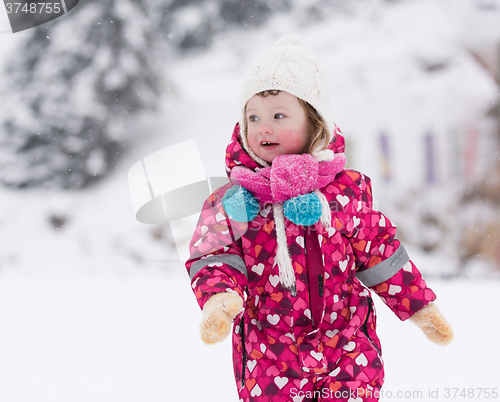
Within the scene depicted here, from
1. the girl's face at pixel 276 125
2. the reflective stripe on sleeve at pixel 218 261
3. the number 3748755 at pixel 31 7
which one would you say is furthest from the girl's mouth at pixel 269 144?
the number 3748755 at pixel 31 7

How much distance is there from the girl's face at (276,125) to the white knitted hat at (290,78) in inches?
0.8

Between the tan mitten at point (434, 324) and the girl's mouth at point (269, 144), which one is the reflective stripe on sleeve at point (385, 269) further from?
the girl's mouth at point (269, 144)

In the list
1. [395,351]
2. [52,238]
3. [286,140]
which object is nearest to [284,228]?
[286,140]

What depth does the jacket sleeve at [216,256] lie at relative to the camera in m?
0.89

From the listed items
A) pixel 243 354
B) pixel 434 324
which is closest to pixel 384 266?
pixel 434 324

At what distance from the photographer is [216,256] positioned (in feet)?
3.08

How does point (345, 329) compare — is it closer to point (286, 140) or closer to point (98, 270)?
point (286, 140)

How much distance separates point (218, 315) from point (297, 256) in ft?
0.74

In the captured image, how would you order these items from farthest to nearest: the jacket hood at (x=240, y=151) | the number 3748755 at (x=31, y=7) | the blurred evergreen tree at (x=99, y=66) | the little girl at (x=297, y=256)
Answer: the blurred evergreen tree at (x=99, y=66) → the number 3748755 at (x=31, y=7) → the jacket hood at (x=240, y=151) → the little girl at (x=297, y=256)


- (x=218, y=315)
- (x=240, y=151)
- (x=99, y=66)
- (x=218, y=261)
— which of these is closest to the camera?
(x=218, y=315)

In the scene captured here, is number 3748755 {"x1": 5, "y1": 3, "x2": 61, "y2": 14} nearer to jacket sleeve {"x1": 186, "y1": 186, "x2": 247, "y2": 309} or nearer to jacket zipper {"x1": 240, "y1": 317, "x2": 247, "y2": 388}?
jacket sleeve {"x1": 186, "y1": 186, "x2": 247, "y2": 309}

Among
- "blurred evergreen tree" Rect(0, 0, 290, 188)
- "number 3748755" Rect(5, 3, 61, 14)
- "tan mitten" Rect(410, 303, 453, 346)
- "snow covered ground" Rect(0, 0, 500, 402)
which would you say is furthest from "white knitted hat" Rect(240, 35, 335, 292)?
"number 3748755" Rect(5, 3, 61, 14)

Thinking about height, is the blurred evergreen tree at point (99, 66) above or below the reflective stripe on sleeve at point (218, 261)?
above

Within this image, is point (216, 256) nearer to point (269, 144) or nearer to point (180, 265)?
point (269, 144)
